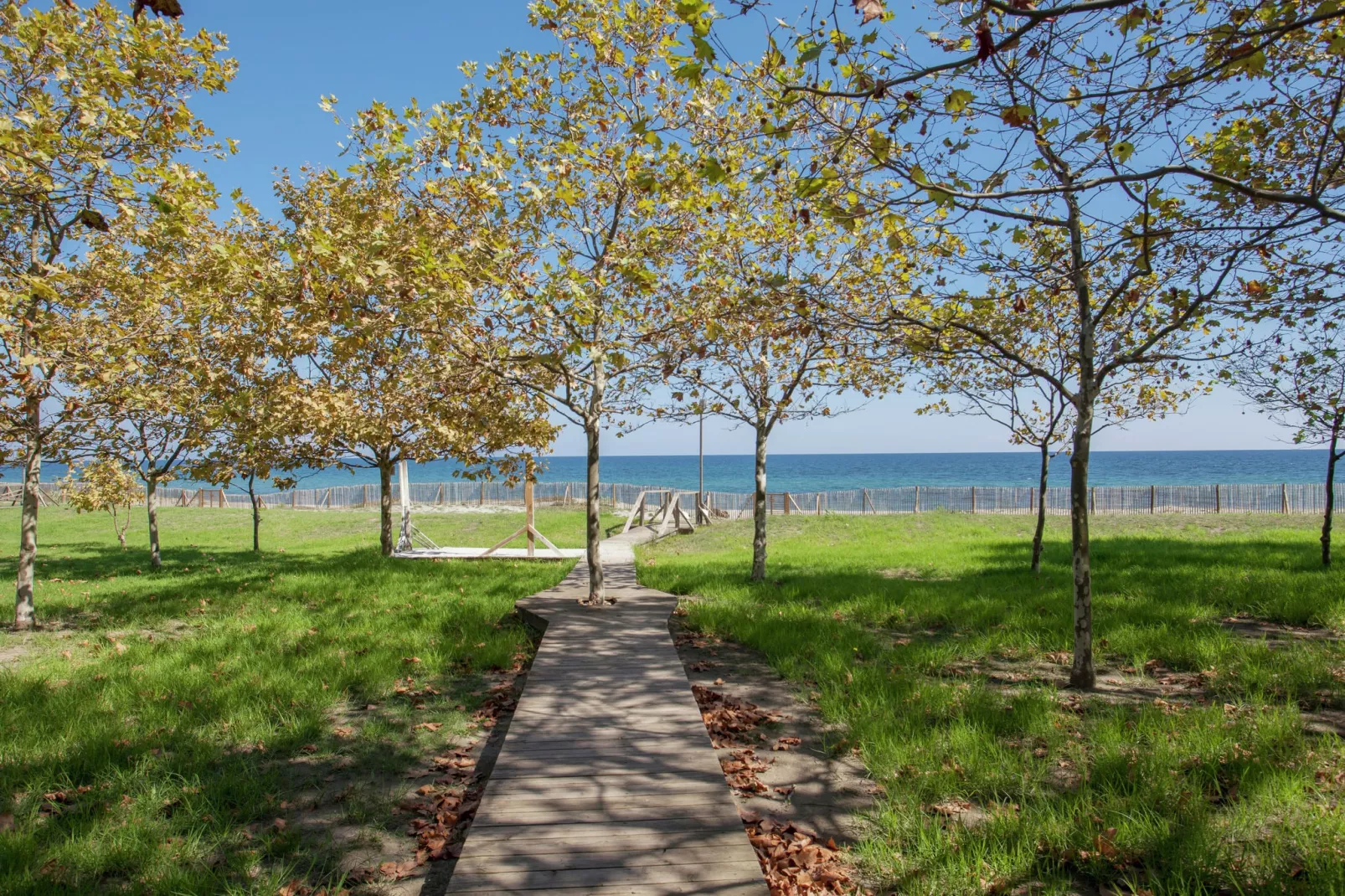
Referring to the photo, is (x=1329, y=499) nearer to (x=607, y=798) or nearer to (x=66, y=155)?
(x=607, y=798)

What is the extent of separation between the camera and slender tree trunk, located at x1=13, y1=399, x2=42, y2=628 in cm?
984

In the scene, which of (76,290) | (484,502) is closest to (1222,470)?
(484,502)

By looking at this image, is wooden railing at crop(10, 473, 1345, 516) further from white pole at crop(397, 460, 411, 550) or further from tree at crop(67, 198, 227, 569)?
tree at crop(67, 198, 227, 569)

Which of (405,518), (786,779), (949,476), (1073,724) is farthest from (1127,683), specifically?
(949,476)

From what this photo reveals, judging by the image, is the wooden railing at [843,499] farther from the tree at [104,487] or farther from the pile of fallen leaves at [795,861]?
the pile of fallen leaves at [795,861]

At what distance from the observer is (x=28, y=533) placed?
1016 cm

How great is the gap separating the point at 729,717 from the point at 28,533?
10871 millimetres

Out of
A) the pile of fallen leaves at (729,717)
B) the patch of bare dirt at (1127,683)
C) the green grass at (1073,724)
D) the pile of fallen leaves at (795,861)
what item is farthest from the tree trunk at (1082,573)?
the pile of fallen leaves at (795,861)

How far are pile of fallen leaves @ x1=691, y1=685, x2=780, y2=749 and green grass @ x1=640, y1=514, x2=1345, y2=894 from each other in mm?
613

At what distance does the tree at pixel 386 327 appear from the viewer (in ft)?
25.8

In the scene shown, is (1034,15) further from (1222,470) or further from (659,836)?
(1222,470)

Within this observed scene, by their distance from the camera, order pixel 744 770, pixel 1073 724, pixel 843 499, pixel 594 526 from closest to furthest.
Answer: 1. pixel 744 770
2. pixel 1073 724
3. pixel 594 526
4. pixel 843 499

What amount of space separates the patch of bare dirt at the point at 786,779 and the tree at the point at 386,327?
17.7ft

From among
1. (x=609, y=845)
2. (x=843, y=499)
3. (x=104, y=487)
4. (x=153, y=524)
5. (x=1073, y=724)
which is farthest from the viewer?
(x=843, y=499)
